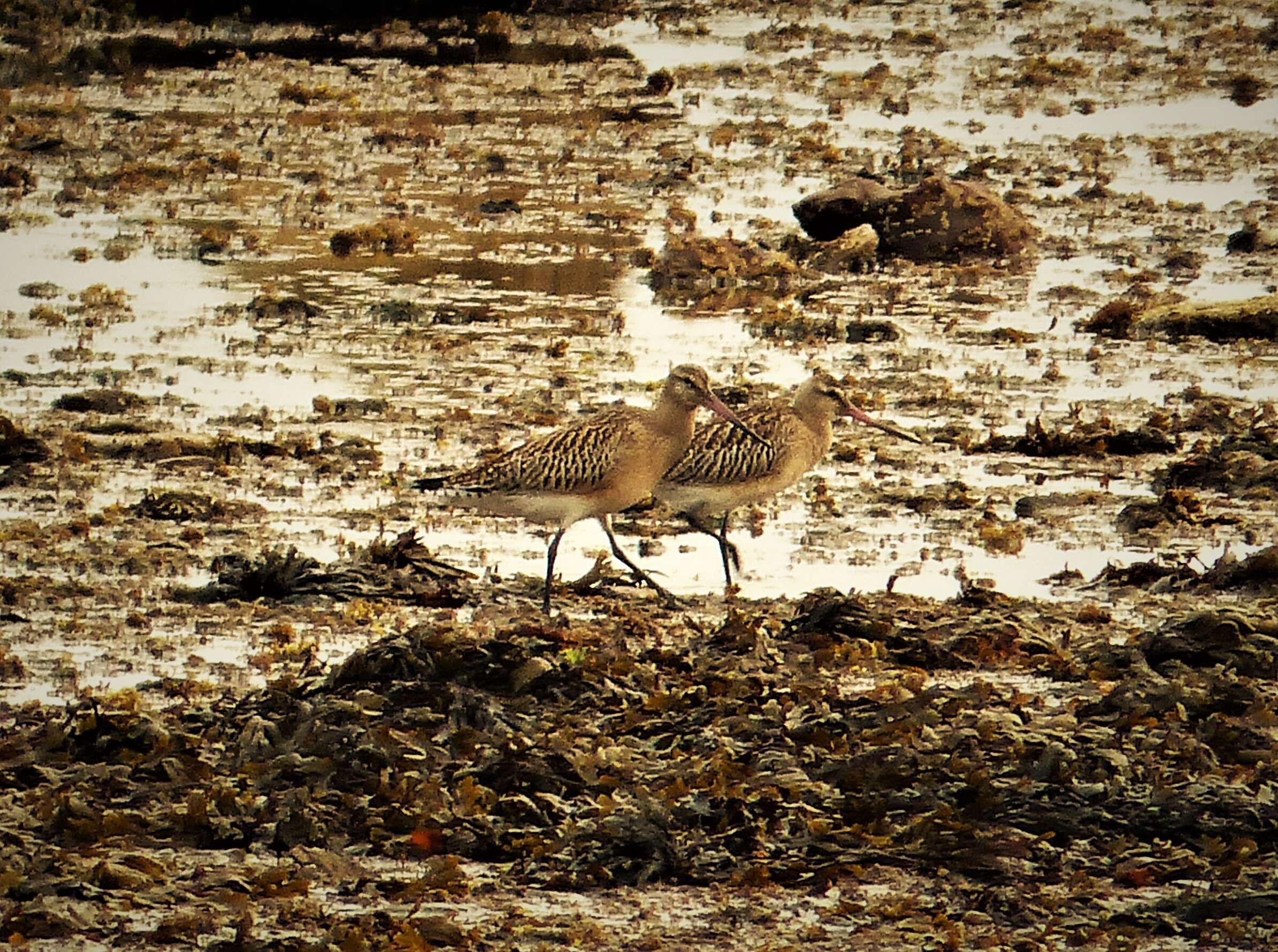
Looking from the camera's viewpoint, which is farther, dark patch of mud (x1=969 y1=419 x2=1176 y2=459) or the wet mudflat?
dark patch of mud (x1=969 y1=419 x2=1176 y2=459)

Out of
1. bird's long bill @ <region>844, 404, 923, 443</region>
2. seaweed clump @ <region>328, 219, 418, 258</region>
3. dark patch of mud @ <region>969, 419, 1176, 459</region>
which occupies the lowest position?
dark patch of mud @ <region>969, 419, 1176, 459</region>

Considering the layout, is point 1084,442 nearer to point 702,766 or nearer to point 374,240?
point 702,766

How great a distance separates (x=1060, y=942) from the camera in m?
6.03

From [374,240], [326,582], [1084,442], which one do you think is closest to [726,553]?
[326,582]

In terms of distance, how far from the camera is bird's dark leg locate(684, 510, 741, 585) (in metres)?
8.91

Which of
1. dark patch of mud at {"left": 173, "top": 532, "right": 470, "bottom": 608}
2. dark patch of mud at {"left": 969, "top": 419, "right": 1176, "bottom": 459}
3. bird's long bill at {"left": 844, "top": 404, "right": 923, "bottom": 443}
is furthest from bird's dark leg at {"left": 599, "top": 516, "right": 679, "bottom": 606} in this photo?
dark patch of mud at {"left": 969, "top": 419, "right": 1176, "bottom": 459}

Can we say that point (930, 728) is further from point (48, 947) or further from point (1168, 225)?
point (1168, 225)

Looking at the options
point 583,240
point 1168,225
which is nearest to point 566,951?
point 583,240

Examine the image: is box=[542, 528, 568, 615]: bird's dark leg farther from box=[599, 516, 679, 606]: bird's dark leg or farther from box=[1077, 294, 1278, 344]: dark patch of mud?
box=[1077, 294, 1278, 344]: dark patch of mud

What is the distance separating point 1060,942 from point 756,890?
2.73 feet

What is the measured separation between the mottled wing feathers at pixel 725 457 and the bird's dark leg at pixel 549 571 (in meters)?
0.54

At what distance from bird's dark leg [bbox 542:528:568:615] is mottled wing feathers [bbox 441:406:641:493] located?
197mm

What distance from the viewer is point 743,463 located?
902 cm

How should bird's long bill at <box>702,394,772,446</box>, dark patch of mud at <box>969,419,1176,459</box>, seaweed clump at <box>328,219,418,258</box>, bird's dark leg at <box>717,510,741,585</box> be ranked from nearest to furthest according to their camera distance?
bird's dark leg at <box>717,510,741,585</box> < bird's long bill at <box>702,394,772,446</box> < dark patch of mud at <box>969,419,1176,459</box> < seaweed clump at <box>328,219,418,258</box>
